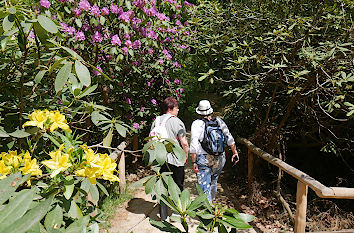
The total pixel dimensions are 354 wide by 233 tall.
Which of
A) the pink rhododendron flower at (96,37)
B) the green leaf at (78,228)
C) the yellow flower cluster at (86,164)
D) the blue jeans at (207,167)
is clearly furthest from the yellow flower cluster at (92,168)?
the blue jeans at (207,167)

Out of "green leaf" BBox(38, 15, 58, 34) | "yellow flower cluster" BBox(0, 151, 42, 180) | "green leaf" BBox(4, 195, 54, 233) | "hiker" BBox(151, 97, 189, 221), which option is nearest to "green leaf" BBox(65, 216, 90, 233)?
"yellow flower cluster" BBox(0, 151, 42, 180)

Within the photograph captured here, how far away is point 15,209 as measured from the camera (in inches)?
20.6

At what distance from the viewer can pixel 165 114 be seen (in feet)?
11.7

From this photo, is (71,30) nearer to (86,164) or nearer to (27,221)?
(86,164)

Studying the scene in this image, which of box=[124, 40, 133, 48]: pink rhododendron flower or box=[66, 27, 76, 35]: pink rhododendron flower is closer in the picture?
box=[66, 27, 76, 35]: pink rhododendron flower

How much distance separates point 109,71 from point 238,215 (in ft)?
11.3

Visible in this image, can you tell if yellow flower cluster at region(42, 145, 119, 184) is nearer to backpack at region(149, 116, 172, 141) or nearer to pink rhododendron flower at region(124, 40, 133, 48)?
backpack at region(149, 116, 172, 141)

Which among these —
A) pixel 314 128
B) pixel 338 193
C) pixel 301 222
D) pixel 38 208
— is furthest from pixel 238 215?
pixel 314 128

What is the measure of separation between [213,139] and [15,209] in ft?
10.1

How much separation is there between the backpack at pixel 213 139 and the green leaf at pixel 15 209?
306cm

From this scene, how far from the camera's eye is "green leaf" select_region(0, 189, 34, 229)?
50 centimetres

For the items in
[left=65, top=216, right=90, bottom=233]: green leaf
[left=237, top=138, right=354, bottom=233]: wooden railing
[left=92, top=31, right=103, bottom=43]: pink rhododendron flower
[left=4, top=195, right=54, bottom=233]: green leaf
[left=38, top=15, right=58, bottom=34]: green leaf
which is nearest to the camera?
[left=4, top=195, right=54, bottom=233]: green leaf

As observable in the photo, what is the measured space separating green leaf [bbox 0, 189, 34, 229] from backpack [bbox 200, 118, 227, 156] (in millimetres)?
3059

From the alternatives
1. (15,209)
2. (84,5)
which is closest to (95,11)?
(84,5)
